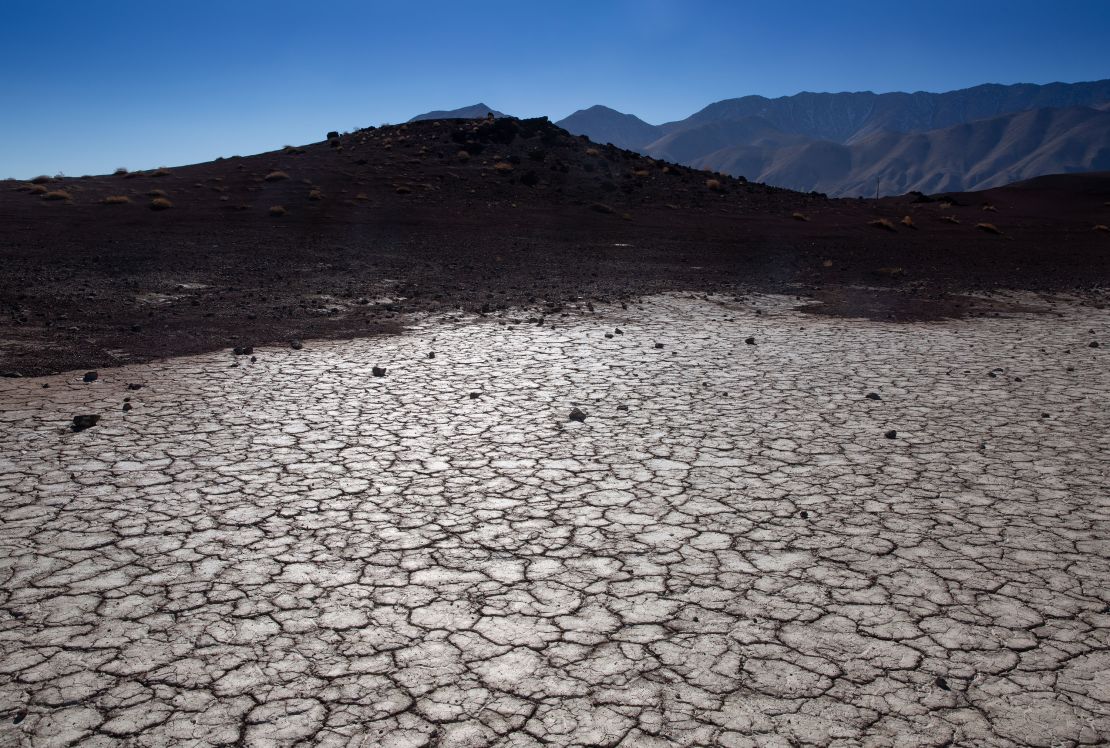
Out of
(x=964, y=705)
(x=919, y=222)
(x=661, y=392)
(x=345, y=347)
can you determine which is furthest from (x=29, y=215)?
(x=919, y=222)

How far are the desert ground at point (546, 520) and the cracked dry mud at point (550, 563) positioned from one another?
22 mm

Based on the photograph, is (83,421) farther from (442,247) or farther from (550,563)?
(442,247)

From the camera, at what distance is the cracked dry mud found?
311 cm

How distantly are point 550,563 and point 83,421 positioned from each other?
448 centimetres

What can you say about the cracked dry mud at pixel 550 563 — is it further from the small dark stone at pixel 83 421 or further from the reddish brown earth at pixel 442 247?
the reddish brown earth at pixel 442 247

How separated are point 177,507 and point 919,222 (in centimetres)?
3405

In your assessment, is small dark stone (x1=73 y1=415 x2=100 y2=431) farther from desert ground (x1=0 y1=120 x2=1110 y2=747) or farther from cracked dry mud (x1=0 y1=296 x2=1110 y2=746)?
cracked dry mud (x1=0 y1=296 x2=1110 y2=746)

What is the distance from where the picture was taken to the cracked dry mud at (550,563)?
3.11 m

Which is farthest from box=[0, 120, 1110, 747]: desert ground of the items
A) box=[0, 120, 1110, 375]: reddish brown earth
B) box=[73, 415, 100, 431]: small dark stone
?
box=[0, 120, 1110, 375]: reddish brown earth

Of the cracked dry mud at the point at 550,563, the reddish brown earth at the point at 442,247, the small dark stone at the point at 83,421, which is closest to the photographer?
the cracked dry mud at the point at 550,563

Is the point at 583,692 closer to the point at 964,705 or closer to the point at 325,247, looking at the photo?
the point at 964,705

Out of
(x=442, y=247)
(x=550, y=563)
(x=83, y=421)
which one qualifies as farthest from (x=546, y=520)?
(x=442, y=247)

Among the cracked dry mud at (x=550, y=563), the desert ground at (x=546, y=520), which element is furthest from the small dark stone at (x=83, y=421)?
the cracked dry mud at (x=550, y=563)

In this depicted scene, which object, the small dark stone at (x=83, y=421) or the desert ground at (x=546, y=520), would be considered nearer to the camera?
the desert ground at (x=546, y=520)
